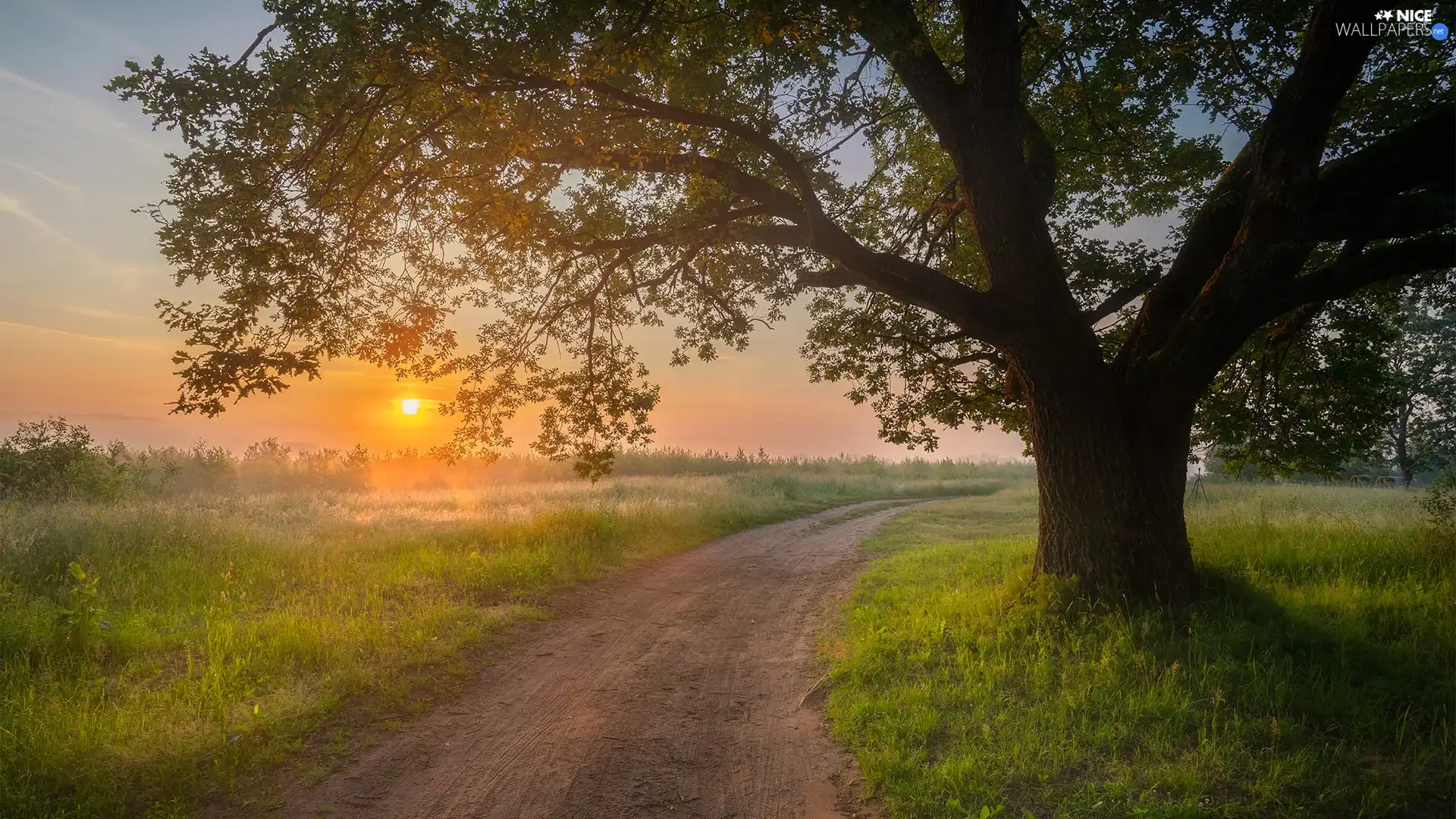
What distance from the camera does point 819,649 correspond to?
26.8 feet

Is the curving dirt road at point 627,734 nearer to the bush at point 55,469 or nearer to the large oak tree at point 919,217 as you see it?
the large oak tree at point 919,217

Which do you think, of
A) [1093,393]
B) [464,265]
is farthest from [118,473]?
[1093,393]

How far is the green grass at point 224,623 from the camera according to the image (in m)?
4.82

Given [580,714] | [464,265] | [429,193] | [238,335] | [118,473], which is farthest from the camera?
[118,473]

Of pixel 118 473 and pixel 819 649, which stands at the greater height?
pixel 118 473

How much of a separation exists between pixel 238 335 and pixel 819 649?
7.77m

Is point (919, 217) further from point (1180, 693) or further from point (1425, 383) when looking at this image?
point (1425, 383)

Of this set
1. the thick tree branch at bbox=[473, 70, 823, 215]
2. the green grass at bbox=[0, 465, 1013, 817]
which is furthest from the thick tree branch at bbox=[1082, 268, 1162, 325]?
the green grass at bbox=[0, 465, 1013, 817]

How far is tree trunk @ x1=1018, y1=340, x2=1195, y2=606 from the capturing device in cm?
772

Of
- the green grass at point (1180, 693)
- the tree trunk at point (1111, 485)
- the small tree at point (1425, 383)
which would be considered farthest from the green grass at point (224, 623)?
the small tree at point (1425, 383)

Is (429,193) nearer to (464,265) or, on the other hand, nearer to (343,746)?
(464,265)

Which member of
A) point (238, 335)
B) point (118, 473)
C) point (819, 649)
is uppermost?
point (238, 335)

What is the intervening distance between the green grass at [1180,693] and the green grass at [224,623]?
15.7 ft

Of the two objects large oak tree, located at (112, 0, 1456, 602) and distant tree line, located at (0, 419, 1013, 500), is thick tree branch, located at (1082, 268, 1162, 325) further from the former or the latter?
distant tree line, located at (0, 419, 1013, 500)
